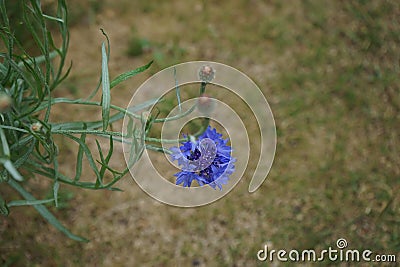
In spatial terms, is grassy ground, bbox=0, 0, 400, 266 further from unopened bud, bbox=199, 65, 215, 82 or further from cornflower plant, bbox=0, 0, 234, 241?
unopened bud, bbox=199, 65, 215, 82

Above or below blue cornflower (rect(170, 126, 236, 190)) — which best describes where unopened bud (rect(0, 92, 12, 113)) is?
below

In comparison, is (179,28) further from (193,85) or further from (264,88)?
(264,88)

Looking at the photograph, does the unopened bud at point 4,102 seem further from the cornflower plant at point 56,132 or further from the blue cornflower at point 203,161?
the blue cornflower at point 203,161

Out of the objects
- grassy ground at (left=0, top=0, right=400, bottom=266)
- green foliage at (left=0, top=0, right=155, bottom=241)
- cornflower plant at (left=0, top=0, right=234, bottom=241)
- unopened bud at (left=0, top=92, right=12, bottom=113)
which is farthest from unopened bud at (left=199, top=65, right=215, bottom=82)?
grassy ground at (left=0, top=0, right=400, bottom=266)

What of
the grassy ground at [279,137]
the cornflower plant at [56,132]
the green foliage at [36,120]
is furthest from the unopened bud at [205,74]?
the grassy ground at [279,137]

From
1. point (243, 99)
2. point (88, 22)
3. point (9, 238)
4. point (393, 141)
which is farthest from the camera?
point (88, 22)

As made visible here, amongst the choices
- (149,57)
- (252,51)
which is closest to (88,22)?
(149,57)
